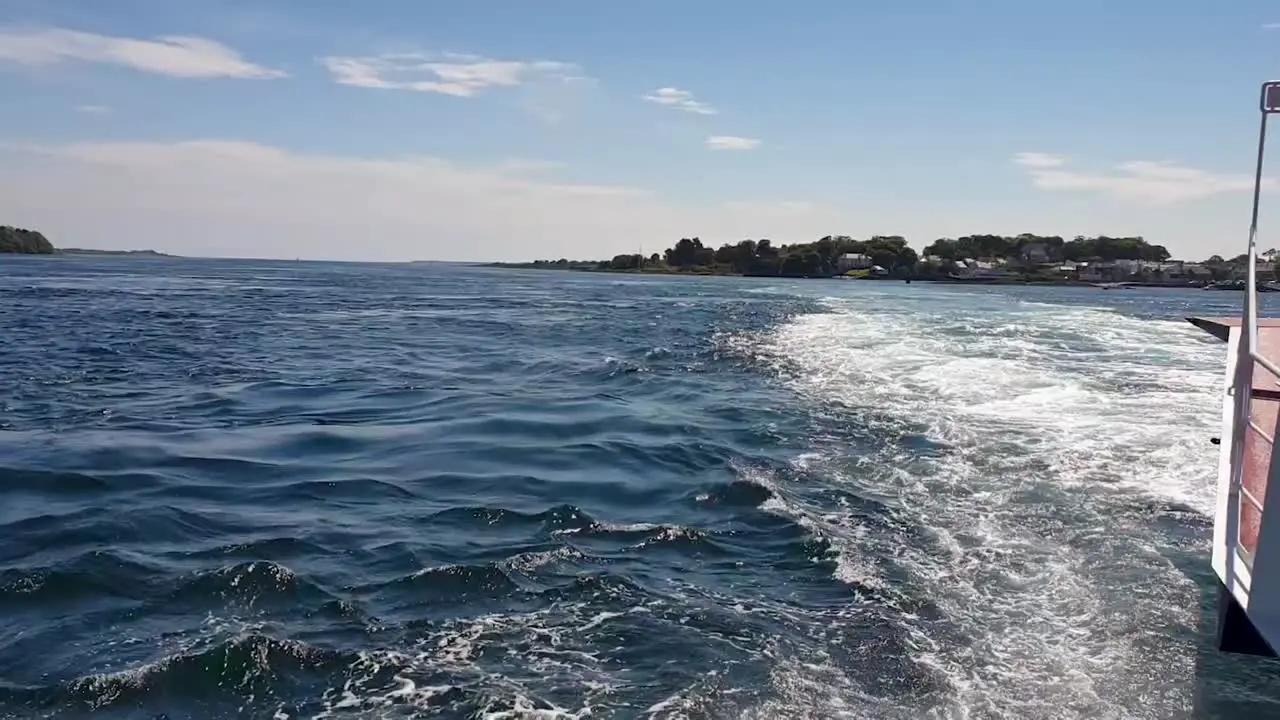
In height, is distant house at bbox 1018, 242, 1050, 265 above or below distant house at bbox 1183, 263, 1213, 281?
above

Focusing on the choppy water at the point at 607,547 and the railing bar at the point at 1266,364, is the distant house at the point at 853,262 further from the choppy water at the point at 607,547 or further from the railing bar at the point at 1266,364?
the railing bar at the point at 1266,364

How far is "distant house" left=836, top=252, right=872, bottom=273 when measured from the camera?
522 ft

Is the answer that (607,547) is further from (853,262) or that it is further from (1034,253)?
(1034,253)

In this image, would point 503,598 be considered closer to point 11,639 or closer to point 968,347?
point 11,639

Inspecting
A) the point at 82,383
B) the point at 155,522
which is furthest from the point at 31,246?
the point at 155,522

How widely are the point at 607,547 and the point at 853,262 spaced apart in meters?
157

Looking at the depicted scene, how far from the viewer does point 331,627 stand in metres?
6.34

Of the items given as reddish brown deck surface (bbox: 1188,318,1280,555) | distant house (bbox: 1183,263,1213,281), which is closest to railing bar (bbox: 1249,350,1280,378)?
reddish brown deck surface (bbox: 1188,318,1280,555)

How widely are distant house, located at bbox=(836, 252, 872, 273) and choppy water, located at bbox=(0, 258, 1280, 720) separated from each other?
142945mm

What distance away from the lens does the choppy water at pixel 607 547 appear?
5.68m

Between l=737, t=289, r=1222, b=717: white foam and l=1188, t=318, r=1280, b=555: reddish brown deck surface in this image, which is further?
l=737, t=289, r=1222, b=717: white foam

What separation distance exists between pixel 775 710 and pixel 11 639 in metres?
4.72

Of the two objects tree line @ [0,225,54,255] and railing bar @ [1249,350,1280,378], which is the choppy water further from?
tree line @ [0,225,54,255]

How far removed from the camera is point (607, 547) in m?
8.27
